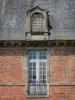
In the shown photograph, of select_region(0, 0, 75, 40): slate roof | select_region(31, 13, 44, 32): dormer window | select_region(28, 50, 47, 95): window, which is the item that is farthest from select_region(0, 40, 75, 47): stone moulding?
select_region(31, 13, 44, 32): dormer window

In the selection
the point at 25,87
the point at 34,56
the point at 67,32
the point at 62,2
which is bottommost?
the point at 25,87

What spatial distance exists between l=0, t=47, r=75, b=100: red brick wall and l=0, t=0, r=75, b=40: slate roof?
81 centimetres

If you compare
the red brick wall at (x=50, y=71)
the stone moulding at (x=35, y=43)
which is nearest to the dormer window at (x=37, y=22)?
the stone moulding at (x=35, y=43)

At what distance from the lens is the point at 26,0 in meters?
21.3

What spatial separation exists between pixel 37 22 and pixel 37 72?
2.81 metres

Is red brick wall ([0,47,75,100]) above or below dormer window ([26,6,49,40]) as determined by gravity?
below

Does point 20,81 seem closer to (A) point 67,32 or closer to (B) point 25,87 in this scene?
(B) point 25,87

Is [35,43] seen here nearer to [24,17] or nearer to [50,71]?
[50,71]

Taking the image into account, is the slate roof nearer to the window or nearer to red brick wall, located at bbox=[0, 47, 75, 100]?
red brick wall, located at bbox=[0, 47, 75, 100]

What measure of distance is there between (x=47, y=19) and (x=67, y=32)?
1.32 meters

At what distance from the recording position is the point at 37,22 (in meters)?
19.5

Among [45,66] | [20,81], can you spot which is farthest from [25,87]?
[45,66]

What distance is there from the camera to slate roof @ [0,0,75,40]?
19.1m

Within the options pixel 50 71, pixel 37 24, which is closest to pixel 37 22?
pixel 37 24
